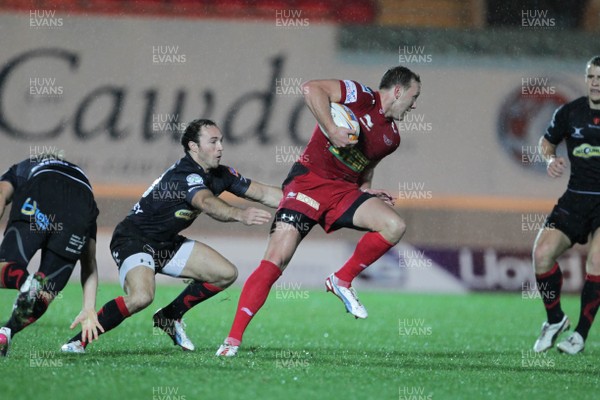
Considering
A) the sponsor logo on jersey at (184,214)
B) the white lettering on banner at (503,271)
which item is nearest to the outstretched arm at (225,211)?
the sponsor logo on jersey at (184,214)

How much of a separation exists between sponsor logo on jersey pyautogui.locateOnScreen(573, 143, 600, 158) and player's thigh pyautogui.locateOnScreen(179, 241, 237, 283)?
3.13m

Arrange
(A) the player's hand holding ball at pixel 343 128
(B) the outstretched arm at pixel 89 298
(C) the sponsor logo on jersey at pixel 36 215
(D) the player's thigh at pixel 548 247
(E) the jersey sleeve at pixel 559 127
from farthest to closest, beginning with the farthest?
(E) the jersey sleeve at pixel 559 127 → (D) the player's thigh at pixel 548 247 → (A) the player's hand holding ball at pixel 343 128 → (C) the sponsor logo on jersey at pixel 36 215 → (B) the outstretched arm at pixel 89 298

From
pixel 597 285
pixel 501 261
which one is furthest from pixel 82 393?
pixel 501 261

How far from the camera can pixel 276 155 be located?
1538cm

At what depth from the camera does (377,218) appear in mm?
6859

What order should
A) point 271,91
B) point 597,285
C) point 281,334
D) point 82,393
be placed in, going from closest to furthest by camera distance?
point 82,393 → point 597,285 → point 281,334 → point 271,91

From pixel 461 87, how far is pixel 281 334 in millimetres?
8464

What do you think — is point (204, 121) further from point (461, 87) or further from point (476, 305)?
→ point (461, 87)

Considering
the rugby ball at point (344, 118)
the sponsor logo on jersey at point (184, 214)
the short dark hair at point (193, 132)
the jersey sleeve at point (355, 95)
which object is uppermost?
the jersey sleeve at point (355, 95)

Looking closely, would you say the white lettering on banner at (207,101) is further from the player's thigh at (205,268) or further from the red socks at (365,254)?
the red socks at (365,254)

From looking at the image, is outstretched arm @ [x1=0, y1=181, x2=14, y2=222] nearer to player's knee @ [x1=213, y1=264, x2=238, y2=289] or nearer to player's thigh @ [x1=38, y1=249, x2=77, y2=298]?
player's thigh @ [x1=38, y1=249, x2=77, y2=298]

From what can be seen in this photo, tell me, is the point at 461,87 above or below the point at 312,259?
above

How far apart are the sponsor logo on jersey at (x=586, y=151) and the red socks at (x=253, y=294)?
9.94 feet

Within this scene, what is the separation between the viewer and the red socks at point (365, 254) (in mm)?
6863
